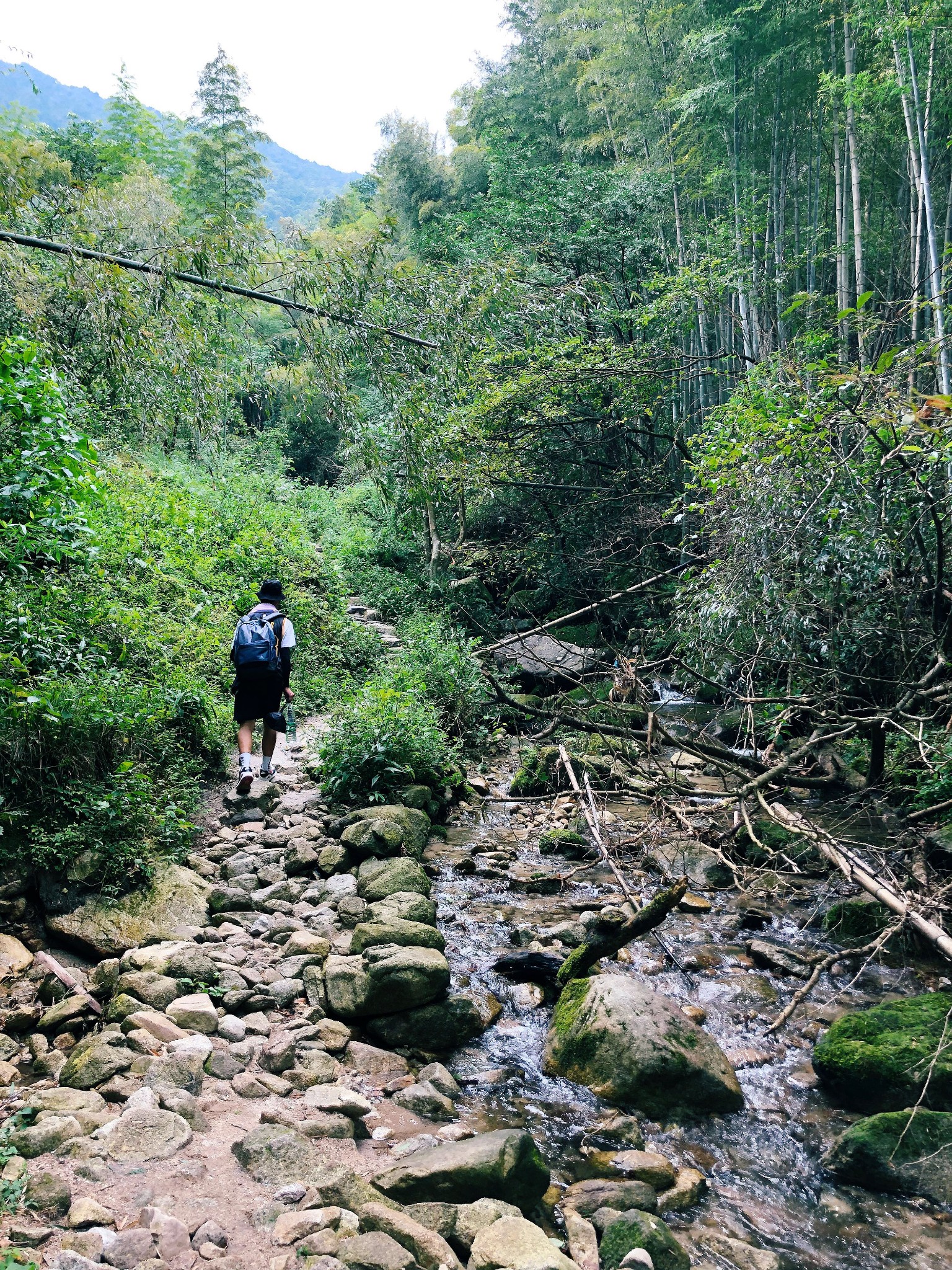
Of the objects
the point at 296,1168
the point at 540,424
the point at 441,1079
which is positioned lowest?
the point at 441,1079

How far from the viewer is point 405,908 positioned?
15.1ft

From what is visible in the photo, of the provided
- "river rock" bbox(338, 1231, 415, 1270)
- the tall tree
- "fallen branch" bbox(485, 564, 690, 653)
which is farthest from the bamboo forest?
the tall tree

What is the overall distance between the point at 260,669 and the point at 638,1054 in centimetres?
372

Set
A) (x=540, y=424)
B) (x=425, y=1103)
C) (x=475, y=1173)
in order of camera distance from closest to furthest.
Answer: (x=475, y=1173) < (x=425, y=1103) < (x=540, y=424)

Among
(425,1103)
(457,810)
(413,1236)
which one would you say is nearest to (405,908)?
(425,1103)

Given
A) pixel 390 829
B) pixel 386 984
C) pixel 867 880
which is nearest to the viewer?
pixel 386 984

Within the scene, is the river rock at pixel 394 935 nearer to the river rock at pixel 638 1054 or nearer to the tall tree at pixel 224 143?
the river rock at pixel 638 1054

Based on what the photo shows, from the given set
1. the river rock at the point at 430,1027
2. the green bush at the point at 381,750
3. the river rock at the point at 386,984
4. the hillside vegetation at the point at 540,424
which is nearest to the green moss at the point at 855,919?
the hillside vegetation at the point at 540,424

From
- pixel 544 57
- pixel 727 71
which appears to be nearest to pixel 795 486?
pixel 727 71

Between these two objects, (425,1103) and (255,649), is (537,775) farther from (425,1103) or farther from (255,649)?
(425,1103)

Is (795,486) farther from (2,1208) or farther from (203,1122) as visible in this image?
(2,1208)

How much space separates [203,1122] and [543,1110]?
5.00 feet

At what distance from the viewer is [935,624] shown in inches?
219

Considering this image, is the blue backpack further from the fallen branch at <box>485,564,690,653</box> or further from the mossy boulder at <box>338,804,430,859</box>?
the fallen branch at <box>485,564,690,653</box>
